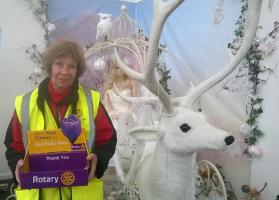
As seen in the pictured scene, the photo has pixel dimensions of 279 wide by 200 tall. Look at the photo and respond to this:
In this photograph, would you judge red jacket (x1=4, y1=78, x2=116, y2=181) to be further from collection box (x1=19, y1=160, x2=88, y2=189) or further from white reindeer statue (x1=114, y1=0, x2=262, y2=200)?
white reindeer statue (x1=114, y1=0, x2=262, y2=200)

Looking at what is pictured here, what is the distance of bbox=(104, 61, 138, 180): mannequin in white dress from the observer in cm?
274

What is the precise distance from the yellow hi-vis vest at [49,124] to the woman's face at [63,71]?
10cm

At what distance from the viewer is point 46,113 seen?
1553mm

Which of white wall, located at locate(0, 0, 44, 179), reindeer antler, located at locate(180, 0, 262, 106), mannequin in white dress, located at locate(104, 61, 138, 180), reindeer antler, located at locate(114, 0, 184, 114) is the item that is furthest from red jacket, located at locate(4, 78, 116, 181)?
white wall, located at locate(0, 0, 44, 179)

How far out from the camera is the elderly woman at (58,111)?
1543 mm

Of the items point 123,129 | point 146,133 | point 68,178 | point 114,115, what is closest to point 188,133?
point 146,133

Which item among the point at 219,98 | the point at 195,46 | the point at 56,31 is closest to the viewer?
the point at 219,98

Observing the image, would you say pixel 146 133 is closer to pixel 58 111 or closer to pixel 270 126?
pixel 58 111

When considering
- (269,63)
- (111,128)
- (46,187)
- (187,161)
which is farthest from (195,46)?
(46,187)

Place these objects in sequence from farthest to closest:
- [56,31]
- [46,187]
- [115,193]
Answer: [56,31], [115,193], [46,187]

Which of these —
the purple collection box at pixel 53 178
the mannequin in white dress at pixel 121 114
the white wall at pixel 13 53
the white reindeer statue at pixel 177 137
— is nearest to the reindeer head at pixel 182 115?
the white reindeer statue at pixel 177 137

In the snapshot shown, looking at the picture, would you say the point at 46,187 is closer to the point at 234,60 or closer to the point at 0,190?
the point at 234,60

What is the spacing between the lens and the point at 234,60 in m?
1.89

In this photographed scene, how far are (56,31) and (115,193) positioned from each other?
96.9 inches
